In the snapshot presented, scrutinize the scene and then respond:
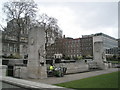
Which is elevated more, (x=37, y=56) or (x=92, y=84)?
(x=37, y=56)

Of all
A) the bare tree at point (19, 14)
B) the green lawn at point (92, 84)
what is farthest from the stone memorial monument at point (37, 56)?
the bare tree at point (19, 14)

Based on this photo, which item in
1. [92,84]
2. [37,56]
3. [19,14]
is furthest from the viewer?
[19,14]

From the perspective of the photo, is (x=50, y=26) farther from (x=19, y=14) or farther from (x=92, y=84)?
(x=92, y=84)

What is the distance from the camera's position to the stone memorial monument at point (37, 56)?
41.1ft

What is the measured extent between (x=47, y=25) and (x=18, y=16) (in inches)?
326

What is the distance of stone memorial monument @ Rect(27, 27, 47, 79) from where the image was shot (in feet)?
41.1

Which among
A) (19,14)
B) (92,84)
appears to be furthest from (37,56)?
(19,14)

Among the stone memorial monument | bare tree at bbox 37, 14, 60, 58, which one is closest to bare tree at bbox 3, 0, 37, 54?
bare tree at bbox 37, 14, 60, 58

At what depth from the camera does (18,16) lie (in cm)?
3341

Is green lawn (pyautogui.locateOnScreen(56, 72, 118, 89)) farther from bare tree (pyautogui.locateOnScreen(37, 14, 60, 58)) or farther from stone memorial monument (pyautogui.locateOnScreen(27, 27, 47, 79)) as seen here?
bare tree (pyautogui.locateOnScreen(37, 14, 60, 58))

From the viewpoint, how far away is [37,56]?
41.9 ft

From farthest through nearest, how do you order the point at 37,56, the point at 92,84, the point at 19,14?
the point at 19,14 < the point at 37,56 < the point at 92,84

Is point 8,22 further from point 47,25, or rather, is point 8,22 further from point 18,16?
point 47,25

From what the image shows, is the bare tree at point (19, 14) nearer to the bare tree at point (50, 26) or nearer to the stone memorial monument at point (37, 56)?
the bare tree at point (50, 26)
